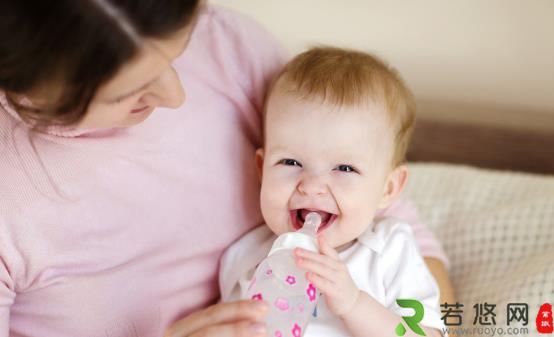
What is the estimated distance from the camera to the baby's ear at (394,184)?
1300 mm

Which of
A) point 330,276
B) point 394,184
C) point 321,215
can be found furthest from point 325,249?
point 394,184

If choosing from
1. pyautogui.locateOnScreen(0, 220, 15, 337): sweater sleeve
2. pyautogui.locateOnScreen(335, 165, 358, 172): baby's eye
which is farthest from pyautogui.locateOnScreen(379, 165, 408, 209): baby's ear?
Answer: pyautogui.locateOnScreen(0, 220, 15, 337): sweater sleeve

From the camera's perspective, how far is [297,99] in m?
1.19

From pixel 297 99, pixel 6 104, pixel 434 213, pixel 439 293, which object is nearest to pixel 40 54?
pixel 6 104

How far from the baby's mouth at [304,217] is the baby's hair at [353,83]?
178 mm

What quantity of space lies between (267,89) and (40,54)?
1.97 ft

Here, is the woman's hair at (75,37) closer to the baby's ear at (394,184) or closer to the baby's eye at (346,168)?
the baby's eye at (346,168)

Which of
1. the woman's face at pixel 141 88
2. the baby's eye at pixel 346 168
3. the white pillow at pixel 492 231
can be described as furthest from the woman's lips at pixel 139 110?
the white pillow at pixel 492 231

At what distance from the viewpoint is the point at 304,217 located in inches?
47.1

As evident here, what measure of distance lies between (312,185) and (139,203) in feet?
0.97

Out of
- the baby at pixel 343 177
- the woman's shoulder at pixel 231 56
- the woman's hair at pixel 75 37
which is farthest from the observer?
the woman's shoulder at pixel 231 56

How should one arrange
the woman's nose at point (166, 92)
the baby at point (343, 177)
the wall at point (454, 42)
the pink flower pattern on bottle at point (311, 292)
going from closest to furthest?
the woman's nose at point (166, 92) < the pink flower pattern on bottle at point (311, 292) < the baby at point (343, 177) < the wall at point (454, 42)

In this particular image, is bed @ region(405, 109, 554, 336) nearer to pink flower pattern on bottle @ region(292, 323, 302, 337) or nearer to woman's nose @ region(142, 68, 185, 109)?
pink flower pattern on bottle @ region(292, 323, 302, 337)

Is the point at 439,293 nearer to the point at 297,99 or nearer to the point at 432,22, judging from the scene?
the point at 297,99
